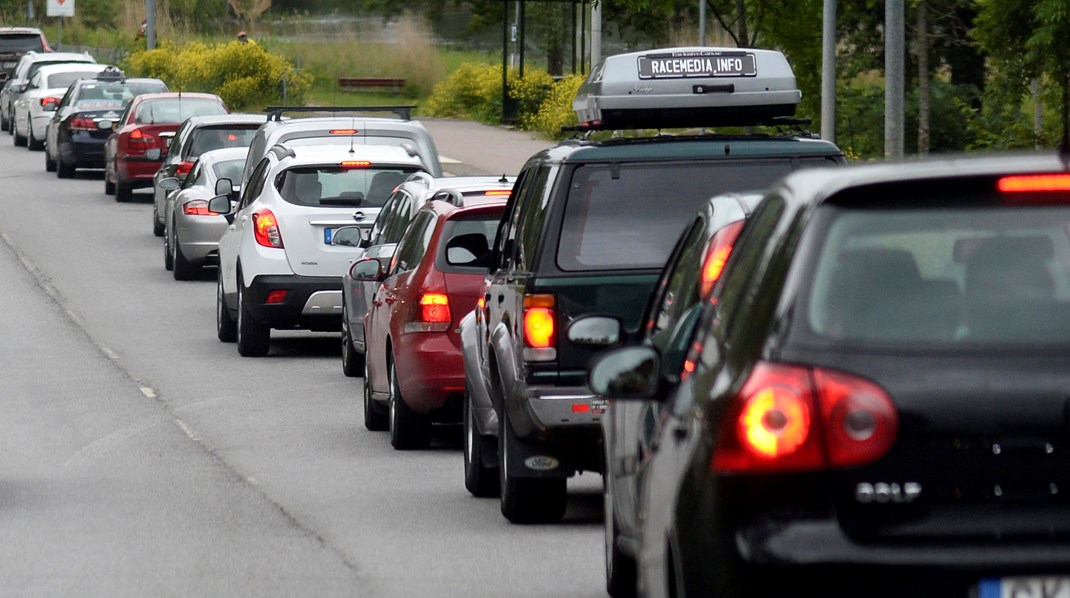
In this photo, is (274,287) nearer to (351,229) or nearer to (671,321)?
(351,229)

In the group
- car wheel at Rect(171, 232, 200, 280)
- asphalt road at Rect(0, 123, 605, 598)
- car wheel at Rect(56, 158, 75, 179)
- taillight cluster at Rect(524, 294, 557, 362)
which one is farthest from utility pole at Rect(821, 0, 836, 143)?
car wheel at Rect(56, 158, 75, 179)

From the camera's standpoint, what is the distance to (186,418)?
1386cm

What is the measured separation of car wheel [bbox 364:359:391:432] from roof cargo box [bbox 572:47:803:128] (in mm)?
2226

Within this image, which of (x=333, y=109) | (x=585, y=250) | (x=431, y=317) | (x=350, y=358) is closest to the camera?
(x=585, y=250)

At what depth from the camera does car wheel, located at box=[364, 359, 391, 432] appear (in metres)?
13.4

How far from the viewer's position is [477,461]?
35.0ft


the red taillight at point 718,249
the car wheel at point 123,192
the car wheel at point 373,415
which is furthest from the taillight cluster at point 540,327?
the car wheel at point 123,192

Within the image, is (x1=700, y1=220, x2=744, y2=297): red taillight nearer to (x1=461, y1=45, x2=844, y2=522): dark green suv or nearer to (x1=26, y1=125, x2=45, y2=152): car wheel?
(x1=461, y1=45, x2=844, y2=522): dark green suv

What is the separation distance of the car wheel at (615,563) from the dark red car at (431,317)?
4.14 metres

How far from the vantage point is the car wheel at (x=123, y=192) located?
32688 millimetres

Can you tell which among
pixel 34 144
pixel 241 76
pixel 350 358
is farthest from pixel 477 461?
pixel 241 76

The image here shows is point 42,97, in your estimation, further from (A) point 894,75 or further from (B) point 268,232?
(B) point 268,232

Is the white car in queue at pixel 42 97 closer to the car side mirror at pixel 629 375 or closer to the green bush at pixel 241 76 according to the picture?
the green bush at pixel 241 76

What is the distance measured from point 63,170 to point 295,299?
71.0ft
